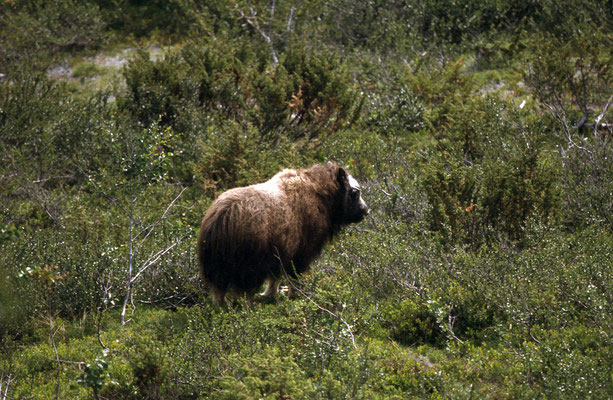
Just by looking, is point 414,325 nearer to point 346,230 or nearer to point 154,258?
point 346,230

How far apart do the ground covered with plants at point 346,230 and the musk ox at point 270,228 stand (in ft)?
1.14

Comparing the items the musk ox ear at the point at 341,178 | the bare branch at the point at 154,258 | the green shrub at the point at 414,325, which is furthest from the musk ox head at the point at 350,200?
the bare branch at the point at 154,258

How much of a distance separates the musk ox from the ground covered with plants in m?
0.35

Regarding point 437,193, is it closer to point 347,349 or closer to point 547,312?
point 547,312

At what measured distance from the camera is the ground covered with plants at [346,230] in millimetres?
5707

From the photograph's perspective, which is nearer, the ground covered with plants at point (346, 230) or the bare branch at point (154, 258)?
the ground covered with plants at point (346, 230)

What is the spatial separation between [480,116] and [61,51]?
12.3m

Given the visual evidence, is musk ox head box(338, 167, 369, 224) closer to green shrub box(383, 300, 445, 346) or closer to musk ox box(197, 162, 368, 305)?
musk ox box(197, 162, 368, 305)

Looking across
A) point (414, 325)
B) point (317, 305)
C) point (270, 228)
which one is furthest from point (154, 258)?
point (414, 325)

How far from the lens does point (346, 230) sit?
8781mm

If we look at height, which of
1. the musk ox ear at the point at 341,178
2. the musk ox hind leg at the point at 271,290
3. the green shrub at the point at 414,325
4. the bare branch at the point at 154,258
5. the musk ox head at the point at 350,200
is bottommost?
the musk ox hind leg at the point at 271,290

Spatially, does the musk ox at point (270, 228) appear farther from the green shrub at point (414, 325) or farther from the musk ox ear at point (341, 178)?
the green shrub at point (414, 325)

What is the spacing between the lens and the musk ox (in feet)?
21.6

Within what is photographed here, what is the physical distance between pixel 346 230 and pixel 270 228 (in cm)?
226
